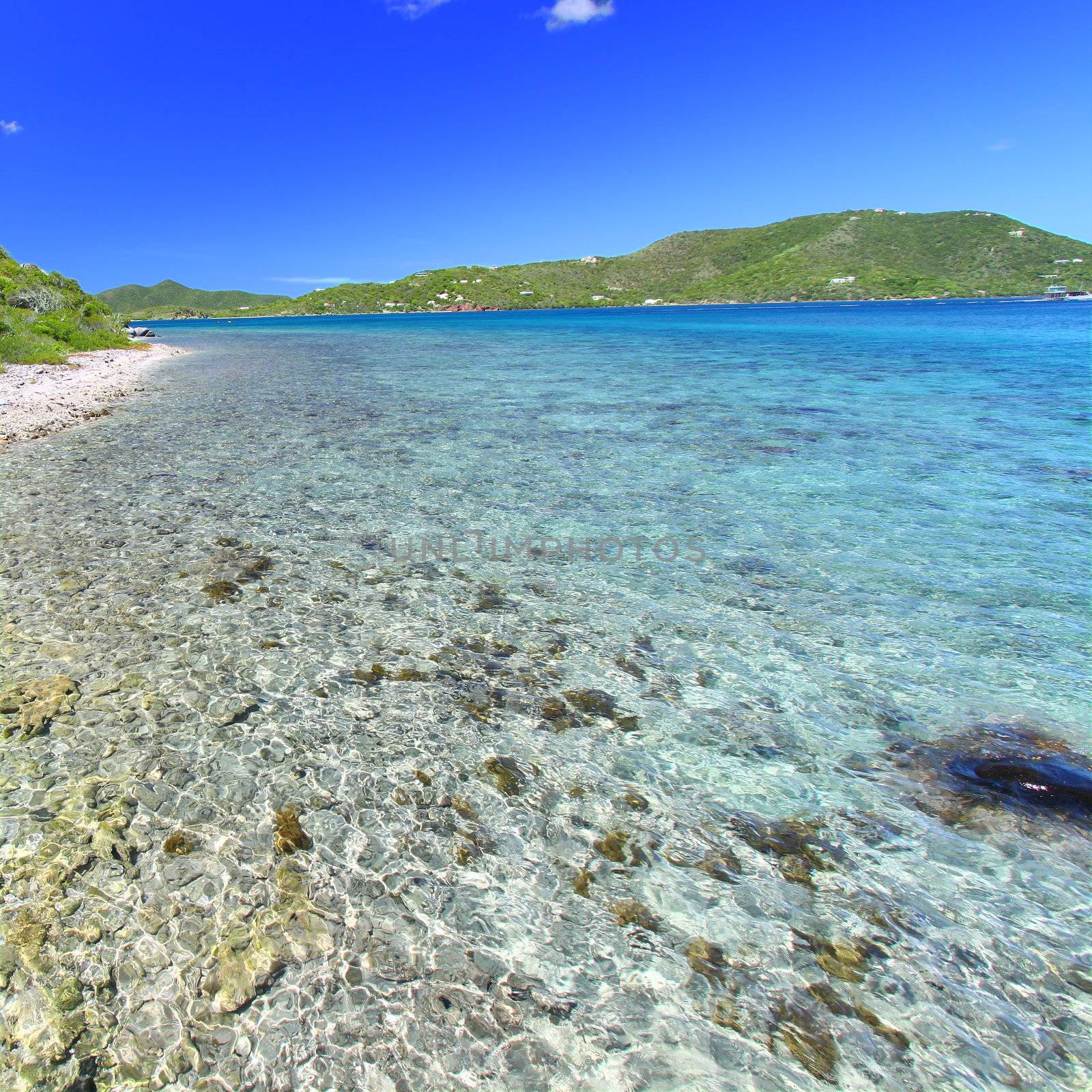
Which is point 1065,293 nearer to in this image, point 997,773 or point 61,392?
point 61,392

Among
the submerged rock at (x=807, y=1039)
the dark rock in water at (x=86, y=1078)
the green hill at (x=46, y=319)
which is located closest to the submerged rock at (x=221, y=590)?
the dark rock in water at (x=86, y=1078)

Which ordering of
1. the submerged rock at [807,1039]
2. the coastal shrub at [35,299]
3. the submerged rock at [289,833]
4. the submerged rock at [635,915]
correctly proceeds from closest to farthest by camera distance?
1. the submerged rock at [807,1039]
2. the submerged rock at [635,915]
3. the submerged rock at [289,833]
4. the coastal shrub at [35,299]

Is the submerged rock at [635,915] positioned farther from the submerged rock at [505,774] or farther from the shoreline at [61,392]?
the shoreline at [61,392]

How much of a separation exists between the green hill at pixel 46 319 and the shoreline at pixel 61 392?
1.35 metres

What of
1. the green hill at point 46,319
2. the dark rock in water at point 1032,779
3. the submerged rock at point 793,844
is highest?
the green hill at point 46,319

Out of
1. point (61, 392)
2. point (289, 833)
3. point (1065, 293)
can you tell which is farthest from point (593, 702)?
point (1065, 293)

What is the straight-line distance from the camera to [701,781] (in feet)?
15.9

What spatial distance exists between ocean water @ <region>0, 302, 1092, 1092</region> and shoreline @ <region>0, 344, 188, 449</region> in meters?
7.04

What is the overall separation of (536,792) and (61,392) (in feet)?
89.8

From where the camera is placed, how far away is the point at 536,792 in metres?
4.71

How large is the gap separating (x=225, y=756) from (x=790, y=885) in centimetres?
419

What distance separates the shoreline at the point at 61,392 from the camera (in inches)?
698

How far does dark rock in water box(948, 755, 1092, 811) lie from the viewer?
474 centimetres

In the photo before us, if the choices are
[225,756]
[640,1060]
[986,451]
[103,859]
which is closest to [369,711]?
[225,756]
